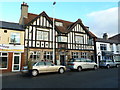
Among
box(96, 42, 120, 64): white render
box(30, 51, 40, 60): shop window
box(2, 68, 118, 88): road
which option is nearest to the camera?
box(2, 68, 118, 88): road

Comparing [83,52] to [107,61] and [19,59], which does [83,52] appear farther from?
[19,59]

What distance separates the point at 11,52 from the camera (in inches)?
574

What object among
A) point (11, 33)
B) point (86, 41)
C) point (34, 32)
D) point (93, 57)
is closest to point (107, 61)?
point (93, 57)

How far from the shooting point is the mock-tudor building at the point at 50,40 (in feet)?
53.1

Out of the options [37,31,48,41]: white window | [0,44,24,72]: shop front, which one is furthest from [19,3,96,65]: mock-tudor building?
[0,44,24,72]: shop front

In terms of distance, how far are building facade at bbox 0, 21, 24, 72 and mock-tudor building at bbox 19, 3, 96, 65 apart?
97 cm

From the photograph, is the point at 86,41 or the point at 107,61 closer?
the point at 107,61

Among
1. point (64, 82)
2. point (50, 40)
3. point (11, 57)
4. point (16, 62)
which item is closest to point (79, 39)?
point (50, 40)

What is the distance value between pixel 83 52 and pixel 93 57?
108 inches

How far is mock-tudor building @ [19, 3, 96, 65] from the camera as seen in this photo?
53.1ft

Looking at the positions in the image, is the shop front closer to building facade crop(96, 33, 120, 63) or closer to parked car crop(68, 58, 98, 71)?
parked car crop(68, 58, 98, 71)

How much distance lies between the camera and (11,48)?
14.6 meters

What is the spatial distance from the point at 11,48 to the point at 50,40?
19.6ft

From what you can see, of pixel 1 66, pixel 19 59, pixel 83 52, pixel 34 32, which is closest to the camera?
pixel 1 66
